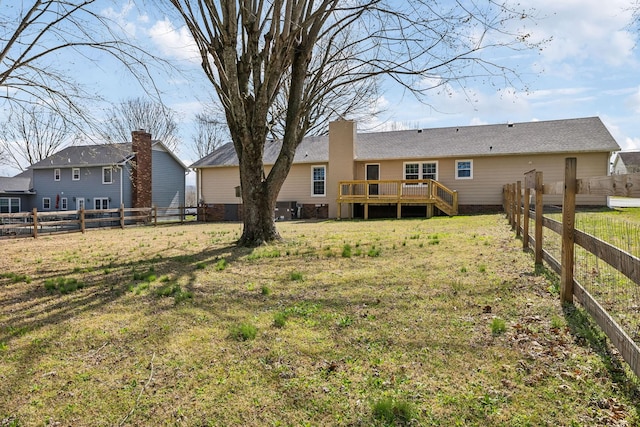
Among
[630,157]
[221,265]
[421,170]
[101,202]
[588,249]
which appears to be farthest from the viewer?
[630,157]

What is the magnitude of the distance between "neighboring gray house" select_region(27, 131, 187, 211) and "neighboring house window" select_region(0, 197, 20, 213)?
162 cm

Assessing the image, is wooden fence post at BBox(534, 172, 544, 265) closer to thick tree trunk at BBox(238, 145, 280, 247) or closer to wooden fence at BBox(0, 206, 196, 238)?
thick tree trunk at BBox(238, 145, 280, 247)

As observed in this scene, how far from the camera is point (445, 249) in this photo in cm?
821

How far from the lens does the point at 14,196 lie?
3322cm

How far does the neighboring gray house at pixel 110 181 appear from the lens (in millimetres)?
27688

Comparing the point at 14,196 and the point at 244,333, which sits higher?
the point at 14,196

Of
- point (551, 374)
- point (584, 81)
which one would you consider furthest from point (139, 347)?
point (584, 81)

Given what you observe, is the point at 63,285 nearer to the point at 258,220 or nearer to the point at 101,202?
the point at 258,220

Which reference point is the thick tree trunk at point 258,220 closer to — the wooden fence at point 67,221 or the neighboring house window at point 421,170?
the wooden fence at point 67,221

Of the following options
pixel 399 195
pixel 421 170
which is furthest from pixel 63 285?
pixel 421 170

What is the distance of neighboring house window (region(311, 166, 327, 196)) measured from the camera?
23438mm

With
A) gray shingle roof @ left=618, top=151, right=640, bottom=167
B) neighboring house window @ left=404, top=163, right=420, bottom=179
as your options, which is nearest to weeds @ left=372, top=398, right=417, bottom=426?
neighboring house window @ left=404, top=163, right=420, bottom=179

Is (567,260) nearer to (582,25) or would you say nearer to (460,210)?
(582,25)

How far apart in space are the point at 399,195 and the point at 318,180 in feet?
18.1
